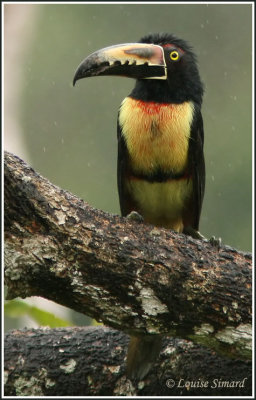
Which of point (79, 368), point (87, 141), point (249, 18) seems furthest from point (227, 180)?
point (79, 368)

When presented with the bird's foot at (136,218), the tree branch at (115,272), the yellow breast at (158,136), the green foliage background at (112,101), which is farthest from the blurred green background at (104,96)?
the tree branch at (115,272)

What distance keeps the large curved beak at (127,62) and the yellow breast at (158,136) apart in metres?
0.21

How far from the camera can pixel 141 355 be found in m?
3.84

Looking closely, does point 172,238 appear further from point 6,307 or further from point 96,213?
point 6,307

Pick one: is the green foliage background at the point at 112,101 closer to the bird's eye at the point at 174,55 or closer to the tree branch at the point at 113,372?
the bird's eye at the point at 174,55

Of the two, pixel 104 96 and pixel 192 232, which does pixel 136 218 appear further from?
pixel 104 96

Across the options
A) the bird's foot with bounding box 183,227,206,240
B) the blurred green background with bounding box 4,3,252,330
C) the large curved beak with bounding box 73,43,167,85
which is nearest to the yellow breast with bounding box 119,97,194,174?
the large curved beak with bounding box 73,43,167,85

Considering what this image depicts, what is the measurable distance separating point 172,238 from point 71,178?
871cm

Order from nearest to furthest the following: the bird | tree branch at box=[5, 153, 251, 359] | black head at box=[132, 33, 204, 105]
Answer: tree branch at box=[5, 153, 251, 359], the bird, black head at box=[132, 33, 204, 105]

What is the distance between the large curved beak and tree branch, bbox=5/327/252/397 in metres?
1.62

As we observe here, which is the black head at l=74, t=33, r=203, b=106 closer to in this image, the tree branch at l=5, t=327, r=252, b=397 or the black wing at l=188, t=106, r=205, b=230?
the black wing at l=188, t=106, r=205, b=230

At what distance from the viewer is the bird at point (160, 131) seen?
4.25 meters

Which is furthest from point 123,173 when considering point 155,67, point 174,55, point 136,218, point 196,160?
point 174,55

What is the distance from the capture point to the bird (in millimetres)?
4250
